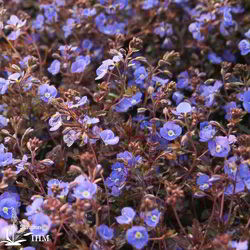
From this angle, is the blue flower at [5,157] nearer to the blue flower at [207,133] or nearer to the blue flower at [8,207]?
the blue flower at [8,207]

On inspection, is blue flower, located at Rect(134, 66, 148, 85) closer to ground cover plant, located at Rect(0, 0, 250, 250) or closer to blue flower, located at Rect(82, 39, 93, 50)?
ground cover plant, located at Rect(0, 0, 250, 250)

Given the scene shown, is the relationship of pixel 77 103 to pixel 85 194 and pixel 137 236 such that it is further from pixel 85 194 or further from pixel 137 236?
pixel 137 236

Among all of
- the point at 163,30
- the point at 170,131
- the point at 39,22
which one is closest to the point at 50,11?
the point at 39,22

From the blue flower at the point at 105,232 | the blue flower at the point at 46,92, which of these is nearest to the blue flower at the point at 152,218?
the blue flower at the point at 105,232

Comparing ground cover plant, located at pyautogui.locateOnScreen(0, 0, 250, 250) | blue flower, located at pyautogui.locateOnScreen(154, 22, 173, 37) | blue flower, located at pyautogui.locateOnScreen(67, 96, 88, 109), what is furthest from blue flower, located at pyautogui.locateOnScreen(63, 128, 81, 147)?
blue flower, located at pyautogui.locateOnScreen(154, 22, 173, 37)

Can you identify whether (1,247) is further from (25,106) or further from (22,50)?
(22,50)
